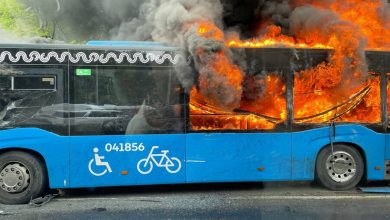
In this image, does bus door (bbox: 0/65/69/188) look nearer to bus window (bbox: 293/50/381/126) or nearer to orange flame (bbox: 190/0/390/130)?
orange flame (bbox: 190/0/390/130)

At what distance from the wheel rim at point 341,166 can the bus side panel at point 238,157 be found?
32.1 inches

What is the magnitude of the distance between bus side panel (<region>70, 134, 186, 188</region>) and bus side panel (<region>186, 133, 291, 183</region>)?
0.24 m

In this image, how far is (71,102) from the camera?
6820 mm

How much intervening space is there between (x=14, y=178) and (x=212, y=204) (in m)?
3.16

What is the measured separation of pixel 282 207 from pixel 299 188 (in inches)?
61.6

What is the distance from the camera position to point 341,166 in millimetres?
7688

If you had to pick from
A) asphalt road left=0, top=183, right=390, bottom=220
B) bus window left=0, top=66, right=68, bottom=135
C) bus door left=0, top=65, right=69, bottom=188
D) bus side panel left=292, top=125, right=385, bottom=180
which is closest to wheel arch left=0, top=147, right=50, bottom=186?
bus door left=0, top=65, right=69, bottom=188

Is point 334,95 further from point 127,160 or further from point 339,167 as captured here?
point 127,160

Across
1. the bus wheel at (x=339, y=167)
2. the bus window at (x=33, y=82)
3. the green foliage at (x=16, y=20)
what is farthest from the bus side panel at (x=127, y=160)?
the green foliage at (x=16, y=20)

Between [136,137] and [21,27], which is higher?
[21,27]

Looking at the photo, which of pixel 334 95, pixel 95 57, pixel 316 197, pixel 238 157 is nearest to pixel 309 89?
pixel 334 95

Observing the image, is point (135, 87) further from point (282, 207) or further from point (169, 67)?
point (282, 207)

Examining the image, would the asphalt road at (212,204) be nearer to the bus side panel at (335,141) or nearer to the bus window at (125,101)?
the bus side panel at (335,141)

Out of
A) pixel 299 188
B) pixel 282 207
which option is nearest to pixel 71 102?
pixel 282 207
